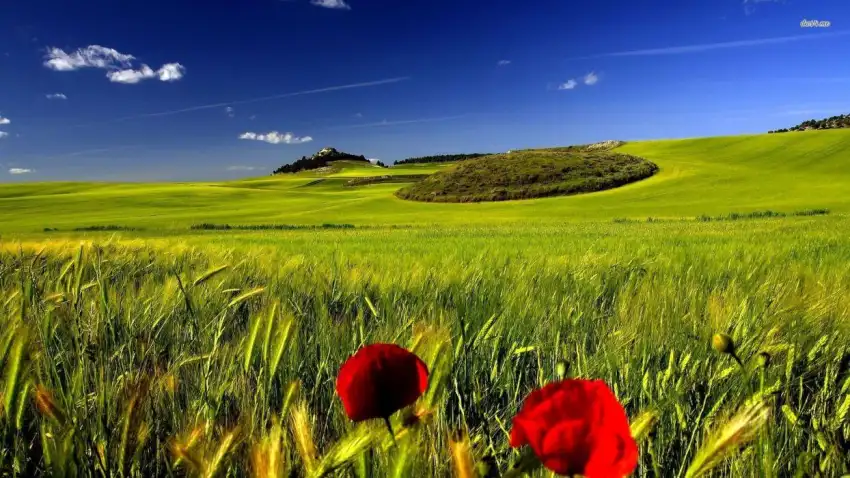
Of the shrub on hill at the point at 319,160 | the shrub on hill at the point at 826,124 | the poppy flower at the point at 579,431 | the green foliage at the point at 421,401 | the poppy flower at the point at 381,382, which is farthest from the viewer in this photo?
the shrub on hill at the point at 319,160

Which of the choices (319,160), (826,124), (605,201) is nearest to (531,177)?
(605,201)

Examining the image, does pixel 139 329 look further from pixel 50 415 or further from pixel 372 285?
pixel 372 285

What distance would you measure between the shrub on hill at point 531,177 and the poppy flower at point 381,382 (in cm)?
4072

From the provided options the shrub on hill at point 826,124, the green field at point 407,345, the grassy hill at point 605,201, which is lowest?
the grassy hill at point 605,201

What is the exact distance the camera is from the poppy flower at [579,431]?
1.41 feet

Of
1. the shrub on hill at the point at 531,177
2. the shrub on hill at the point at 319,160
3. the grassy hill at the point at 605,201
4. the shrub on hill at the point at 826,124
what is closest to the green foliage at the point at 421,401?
the grassy hill at the point at 605,201

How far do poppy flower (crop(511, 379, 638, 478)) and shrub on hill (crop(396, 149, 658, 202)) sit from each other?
4086 centimetres

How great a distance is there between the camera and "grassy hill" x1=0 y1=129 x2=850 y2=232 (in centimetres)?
2777

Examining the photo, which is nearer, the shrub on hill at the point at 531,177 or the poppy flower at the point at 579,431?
the poppy flower at the point at 579,431

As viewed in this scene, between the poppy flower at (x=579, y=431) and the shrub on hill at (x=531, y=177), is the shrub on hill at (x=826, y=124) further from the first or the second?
the poppy flower at (x=579, y=431)

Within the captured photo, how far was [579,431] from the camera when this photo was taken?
0.45m

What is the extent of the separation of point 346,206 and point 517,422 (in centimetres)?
3818

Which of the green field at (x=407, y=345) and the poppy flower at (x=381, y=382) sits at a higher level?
the poppy flower at (x=381, y=382)

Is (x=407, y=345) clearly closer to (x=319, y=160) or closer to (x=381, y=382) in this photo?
(x=381, y=382)
